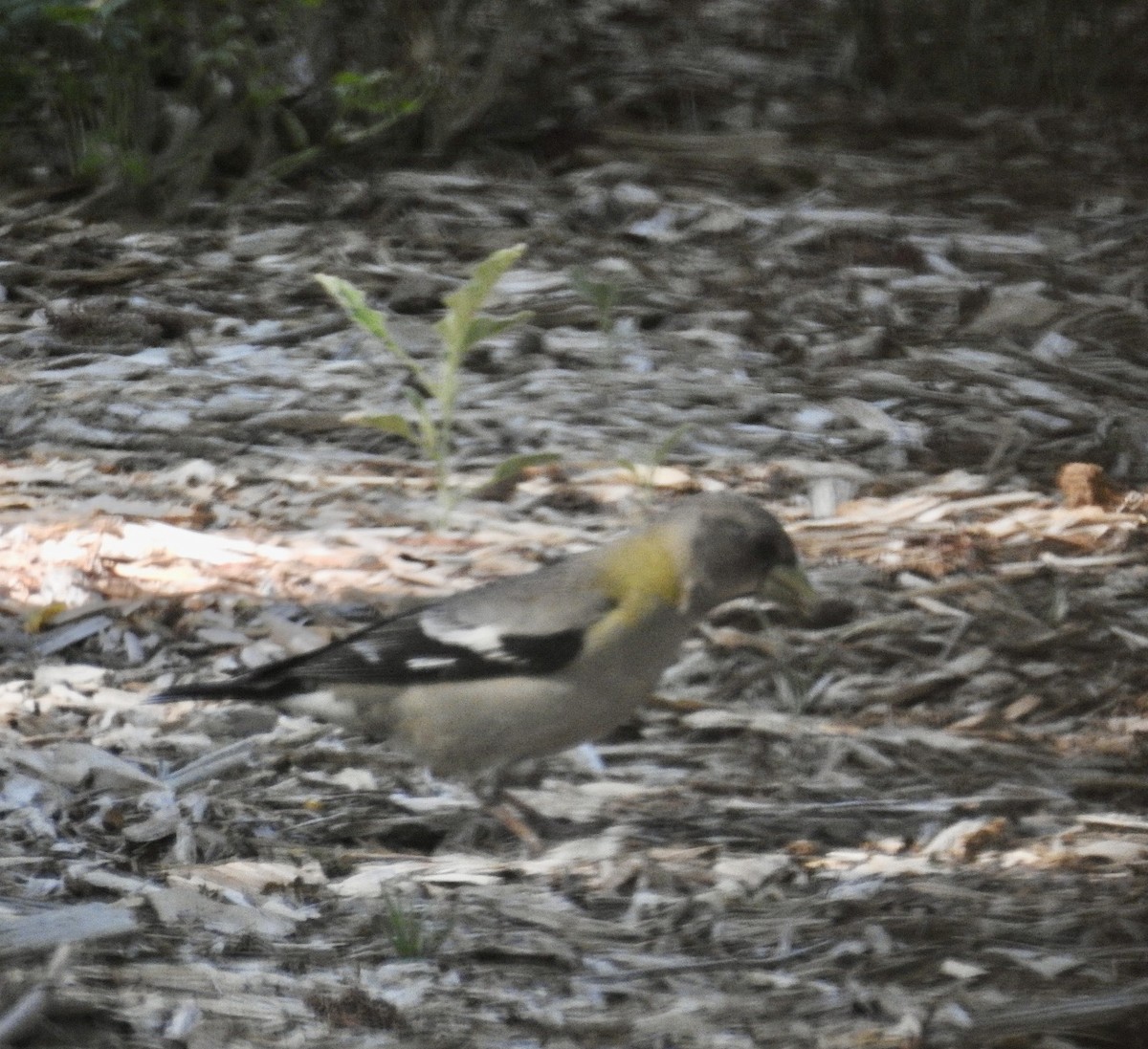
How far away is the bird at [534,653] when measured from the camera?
12.9ft

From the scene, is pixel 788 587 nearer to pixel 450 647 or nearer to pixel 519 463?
pixel 450 647

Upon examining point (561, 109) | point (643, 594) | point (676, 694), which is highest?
point (561, 109)

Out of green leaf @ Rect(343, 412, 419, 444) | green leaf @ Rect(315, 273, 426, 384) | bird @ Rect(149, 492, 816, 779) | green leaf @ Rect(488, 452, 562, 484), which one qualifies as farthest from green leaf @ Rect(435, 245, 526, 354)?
bird @ Rect(149, 492, 816, 779)

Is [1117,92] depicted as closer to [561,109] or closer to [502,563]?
[561,109]

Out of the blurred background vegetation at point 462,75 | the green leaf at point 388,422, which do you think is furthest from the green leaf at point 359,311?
the blurred background vegetation at point 462,75

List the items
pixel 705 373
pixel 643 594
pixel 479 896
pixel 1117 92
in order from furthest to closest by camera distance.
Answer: pixel 1117 92, pixel 705 373, pixel 643 594, pixel 479 896

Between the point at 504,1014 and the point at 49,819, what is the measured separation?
1199mm

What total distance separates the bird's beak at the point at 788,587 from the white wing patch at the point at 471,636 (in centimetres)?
61

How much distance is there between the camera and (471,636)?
3.96m

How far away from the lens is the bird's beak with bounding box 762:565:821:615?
4137 mm

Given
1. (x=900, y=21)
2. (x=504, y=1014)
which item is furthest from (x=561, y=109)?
(x=504, y=1014)

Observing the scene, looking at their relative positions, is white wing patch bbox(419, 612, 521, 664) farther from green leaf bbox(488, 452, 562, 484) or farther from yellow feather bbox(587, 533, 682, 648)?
Result: green leaf bbox(488, 452, 562, 484)

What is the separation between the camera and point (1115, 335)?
21.0ft

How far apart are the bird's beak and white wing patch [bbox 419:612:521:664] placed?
24.0 inches
